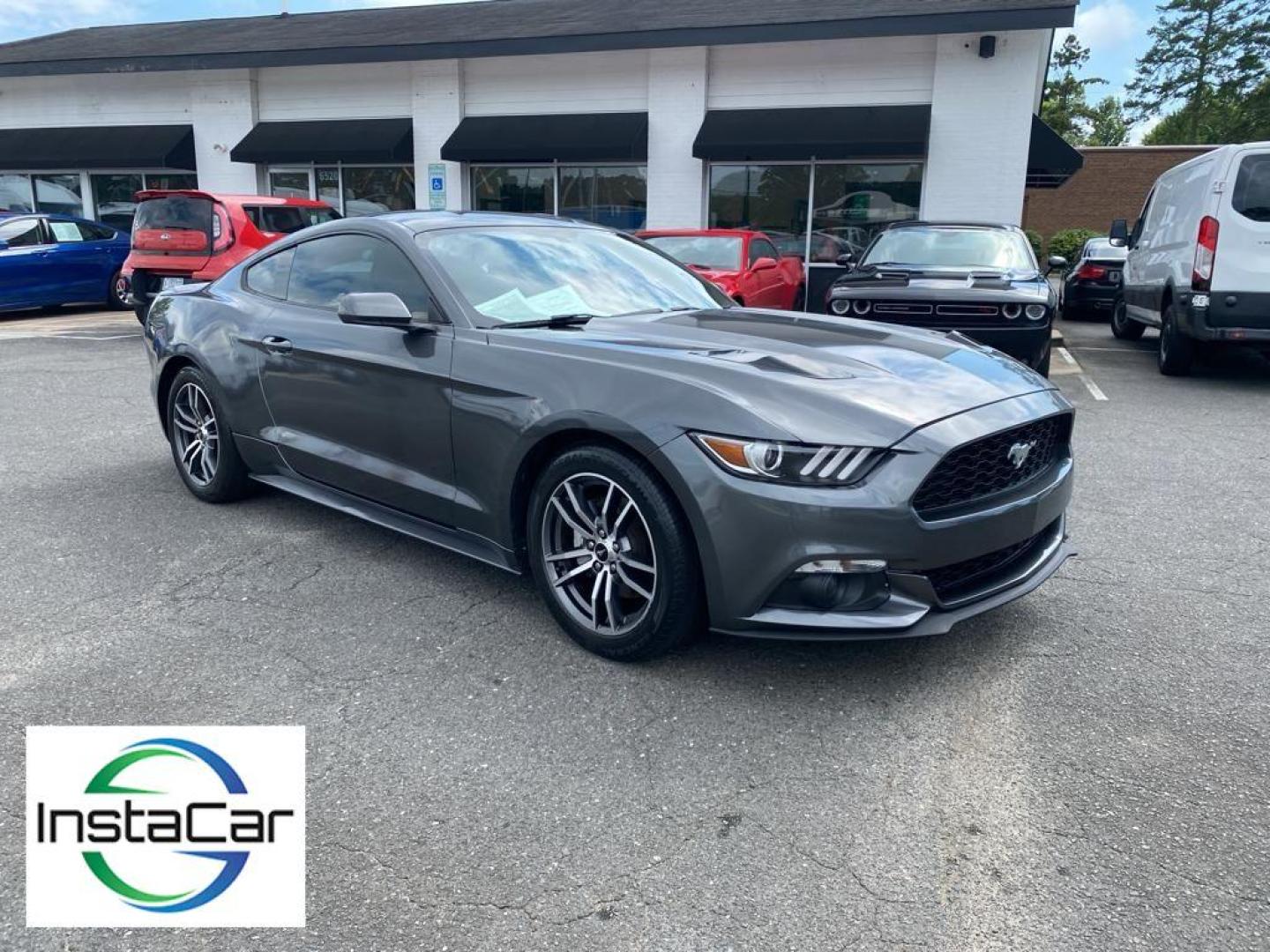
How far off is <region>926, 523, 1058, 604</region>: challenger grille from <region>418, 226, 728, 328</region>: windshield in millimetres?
1727

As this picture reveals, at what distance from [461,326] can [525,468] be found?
669 millimetres

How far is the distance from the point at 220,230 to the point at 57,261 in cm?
486

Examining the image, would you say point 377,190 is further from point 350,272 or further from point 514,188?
point 350,272

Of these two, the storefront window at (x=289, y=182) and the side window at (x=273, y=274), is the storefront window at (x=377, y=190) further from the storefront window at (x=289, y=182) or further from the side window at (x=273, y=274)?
the side window at (x=273, y=274)

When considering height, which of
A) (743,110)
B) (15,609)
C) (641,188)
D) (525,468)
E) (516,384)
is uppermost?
(743,110)

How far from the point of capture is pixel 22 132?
69.2 ft

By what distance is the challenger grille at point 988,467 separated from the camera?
296cm

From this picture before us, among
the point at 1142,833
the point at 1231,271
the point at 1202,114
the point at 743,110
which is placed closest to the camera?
the point at 1142,833

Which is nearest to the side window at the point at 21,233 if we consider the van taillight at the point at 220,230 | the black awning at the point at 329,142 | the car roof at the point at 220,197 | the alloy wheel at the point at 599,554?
the car roof at the point at 220,197

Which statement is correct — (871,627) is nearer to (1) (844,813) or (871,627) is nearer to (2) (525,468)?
(1) (844,813)

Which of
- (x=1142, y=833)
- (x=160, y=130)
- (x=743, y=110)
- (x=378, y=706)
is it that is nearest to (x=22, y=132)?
(x=160, y=130)

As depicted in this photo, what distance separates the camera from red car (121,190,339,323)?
452 inches

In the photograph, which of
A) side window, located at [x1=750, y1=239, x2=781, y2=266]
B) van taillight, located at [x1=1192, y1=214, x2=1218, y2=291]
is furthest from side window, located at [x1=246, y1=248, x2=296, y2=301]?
van taillight, located at [x1=1192, y1=214, x2=1218, y2=291]

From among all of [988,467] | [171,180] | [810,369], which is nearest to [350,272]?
[810,369]
